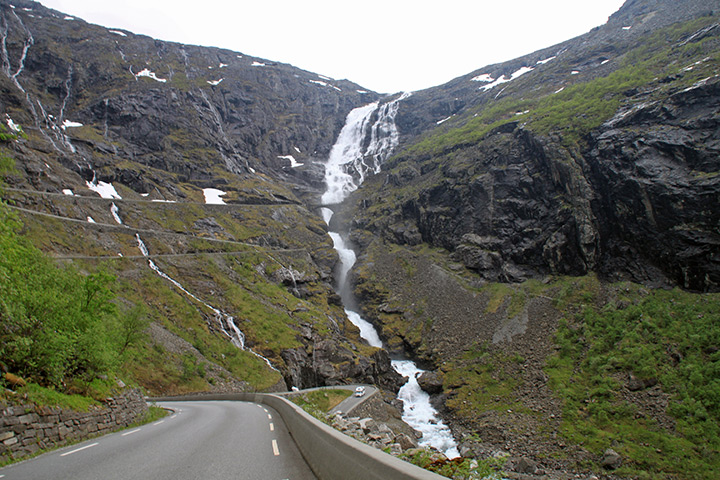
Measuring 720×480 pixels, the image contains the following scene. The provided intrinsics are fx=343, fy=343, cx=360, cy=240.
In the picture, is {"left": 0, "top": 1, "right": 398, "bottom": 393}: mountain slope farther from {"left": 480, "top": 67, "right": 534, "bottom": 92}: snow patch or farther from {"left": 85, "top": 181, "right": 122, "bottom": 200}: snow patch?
{"left": 480, "top": 67, "right": 534, "bottom": 92}: snow patch

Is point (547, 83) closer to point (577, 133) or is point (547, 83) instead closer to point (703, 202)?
point (577, 133)

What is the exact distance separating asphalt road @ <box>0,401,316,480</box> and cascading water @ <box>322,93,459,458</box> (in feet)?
81.3

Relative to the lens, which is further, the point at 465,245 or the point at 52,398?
the point at 465,245

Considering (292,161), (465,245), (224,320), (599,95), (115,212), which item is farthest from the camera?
(292,161)

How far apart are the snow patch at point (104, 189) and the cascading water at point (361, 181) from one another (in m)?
46.9

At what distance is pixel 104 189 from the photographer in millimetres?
66062

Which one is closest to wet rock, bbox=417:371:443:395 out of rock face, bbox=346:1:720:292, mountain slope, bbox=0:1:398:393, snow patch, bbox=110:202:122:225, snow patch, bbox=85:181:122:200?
mountain slope, bbox=0:1:398:393

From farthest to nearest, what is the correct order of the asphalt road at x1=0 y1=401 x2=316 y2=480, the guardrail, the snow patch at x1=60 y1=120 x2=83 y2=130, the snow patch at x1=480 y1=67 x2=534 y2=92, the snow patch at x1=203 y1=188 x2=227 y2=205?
the snow patch at x1=480 y1=67 x2=534 y2=92
the snow patch at x1=60 y1=120 x2=83 y2=130
the snow patch at x1=203 y1=188 x2=227 y2=205
the asphalt road at x1=0 y1=401 x2=316 y2=480
the guardrail

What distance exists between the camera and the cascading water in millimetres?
37188

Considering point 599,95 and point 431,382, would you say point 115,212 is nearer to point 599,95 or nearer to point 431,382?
point 431,382

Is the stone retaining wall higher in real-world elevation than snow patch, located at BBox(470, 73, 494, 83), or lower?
lower

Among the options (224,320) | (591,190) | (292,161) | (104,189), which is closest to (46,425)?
(224,320)

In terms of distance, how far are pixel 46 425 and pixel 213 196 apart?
285 ft

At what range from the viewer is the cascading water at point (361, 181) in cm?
3719
